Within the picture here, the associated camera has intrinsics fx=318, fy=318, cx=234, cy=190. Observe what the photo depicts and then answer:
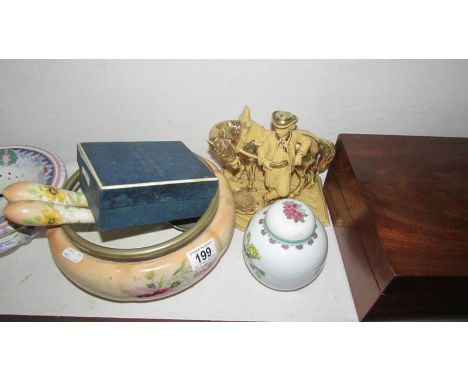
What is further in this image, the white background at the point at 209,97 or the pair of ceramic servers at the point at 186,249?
the white background at the point at 209,97

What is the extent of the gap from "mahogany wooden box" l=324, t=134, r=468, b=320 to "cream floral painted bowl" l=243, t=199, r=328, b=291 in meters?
0.09

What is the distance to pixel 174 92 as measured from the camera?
0.68 metres

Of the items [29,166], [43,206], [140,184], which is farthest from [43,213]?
[29,166]

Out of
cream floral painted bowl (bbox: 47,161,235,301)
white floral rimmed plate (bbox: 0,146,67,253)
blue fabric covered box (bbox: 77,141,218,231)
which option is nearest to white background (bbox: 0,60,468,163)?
white floral rimmed plate (bbox: 0,146,67,253)

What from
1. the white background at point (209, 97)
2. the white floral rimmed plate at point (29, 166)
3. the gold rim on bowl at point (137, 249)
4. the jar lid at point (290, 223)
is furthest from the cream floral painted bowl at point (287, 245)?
the white floral rimmed plate at point (29, 166)

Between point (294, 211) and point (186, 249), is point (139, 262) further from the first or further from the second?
point (294, 211)

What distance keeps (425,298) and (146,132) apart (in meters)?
0.65

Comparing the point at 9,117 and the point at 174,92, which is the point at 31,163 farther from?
the point at 174,92

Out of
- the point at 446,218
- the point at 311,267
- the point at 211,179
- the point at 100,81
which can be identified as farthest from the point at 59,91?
the point at 446,218

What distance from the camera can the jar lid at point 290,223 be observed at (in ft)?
1.70

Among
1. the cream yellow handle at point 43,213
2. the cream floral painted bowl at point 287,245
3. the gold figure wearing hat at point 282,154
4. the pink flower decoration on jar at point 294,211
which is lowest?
the cream floral painted bowl at point 287,245

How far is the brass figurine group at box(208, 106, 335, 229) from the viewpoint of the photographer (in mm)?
580

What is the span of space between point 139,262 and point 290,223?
0.24m

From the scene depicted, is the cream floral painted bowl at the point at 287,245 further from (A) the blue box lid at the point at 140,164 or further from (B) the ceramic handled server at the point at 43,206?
(B) the ceramic handled server at the point at 43,206
